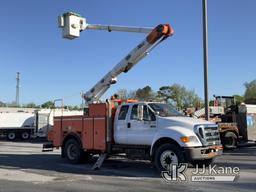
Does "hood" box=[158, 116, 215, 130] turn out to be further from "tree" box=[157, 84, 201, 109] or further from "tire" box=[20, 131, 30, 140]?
"tree" box=[157, 84, 201, 109]

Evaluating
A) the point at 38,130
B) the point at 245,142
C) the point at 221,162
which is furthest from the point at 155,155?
the point at 38,130

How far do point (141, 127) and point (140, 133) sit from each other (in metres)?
0.21

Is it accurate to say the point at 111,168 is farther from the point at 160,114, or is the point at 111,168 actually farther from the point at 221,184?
the point at 221,184

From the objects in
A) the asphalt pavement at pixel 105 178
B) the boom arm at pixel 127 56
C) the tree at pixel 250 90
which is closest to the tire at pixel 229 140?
the asphalt pavement at pixel 105 178

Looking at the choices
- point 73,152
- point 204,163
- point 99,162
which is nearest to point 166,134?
point 204,163

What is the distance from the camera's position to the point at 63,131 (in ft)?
55.0

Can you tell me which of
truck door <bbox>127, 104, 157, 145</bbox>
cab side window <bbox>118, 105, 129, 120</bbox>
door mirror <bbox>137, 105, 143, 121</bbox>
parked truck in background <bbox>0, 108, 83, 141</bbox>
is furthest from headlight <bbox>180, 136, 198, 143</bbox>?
parked truck in background <bbox>0, 108, 83, 141</bbox>

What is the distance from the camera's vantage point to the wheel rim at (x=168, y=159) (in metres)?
12.6

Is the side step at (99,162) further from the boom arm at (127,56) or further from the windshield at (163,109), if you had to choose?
the boom arm at (127,56)

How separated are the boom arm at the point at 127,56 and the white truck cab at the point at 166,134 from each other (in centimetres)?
523

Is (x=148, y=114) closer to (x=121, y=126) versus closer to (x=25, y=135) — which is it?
(x=121, y=126)

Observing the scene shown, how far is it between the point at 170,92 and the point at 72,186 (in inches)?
2454

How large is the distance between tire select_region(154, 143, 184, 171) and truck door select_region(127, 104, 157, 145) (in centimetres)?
74

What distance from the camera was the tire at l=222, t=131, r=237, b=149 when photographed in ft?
71.0
